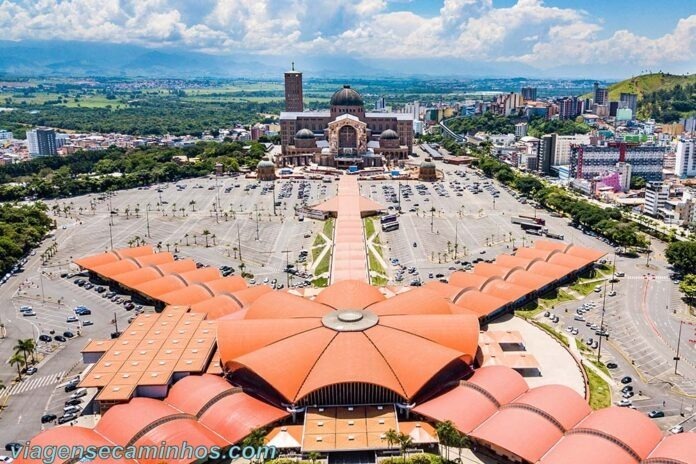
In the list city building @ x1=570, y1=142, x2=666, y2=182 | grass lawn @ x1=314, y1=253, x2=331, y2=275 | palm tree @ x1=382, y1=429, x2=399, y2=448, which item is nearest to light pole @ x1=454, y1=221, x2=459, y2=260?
grass lawn @ x1=314, y1=253, x2=331, y2=275

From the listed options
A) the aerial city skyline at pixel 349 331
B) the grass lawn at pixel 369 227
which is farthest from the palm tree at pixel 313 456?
the grass lawn at pixel 369 227

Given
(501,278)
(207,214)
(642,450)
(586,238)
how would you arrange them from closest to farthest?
1. (642,450)
2. (501,278)
3. (586,238)
4. (207,214)

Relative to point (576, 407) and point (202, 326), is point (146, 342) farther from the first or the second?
point (576, 407)

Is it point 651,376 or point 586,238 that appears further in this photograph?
point 586,238

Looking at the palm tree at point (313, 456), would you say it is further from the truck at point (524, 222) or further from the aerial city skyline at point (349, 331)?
the truck at point (524, 222)

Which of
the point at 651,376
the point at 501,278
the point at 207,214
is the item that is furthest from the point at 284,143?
the point at 651,376

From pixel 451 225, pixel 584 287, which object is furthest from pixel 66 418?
pixel 451 225

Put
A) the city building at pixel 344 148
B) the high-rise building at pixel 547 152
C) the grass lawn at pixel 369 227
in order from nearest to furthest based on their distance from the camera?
the grass lawn at pixel 369 227
the high-rise building at pixel 547 152
the city building at pixel 344 148
